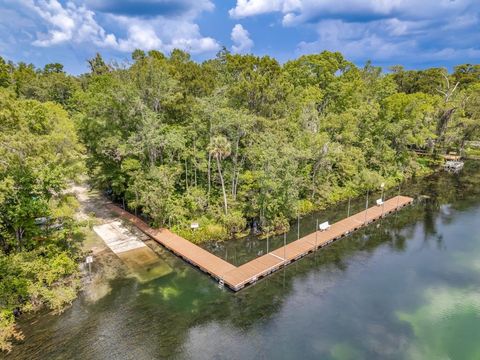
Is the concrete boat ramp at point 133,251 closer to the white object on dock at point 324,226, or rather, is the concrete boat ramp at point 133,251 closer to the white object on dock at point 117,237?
the white object on dock at point 117,237

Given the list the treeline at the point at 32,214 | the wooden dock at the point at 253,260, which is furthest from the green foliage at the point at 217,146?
the treeline at the point at 32,214

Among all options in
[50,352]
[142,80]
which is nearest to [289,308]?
[50,352]

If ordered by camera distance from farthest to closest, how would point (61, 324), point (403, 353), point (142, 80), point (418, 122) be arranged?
point (418, 122) → point (142, 80) → point (61, 324) → point (403, 353)

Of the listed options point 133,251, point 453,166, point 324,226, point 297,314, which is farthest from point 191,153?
point 453,166

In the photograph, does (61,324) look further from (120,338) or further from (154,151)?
(154,151)

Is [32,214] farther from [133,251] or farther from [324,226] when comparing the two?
[324,226]

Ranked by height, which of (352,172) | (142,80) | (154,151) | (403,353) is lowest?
(403,353)
